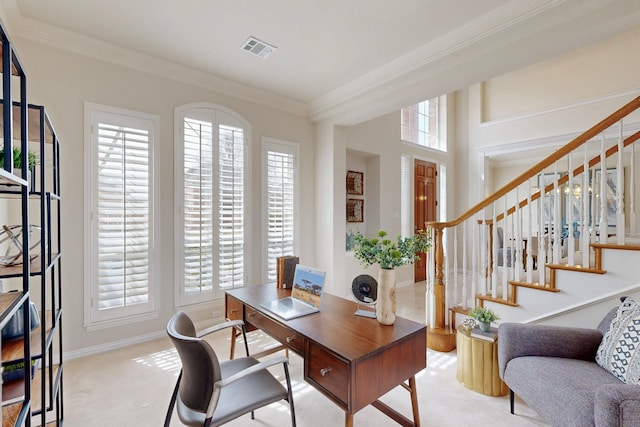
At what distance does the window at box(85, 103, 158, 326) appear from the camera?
2.75m

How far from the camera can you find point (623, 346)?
1.61 metres

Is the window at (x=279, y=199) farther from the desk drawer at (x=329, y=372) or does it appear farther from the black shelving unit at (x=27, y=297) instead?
the desk drawer at (x=329, y=372)

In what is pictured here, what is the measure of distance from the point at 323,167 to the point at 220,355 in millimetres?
2668

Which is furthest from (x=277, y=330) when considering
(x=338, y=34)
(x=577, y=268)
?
(x=338, y=34)

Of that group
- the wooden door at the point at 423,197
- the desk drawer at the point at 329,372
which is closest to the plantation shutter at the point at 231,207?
the desk drawer at the point at 329,372

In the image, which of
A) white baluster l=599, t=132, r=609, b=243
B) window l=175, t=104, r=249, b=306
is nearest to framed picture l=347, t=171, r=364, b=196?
window l=175, t=104, r=249, b=306

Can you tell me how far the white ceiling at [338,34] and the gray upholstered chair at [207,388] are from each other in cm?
233

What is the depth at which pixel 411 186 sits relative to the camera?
18.6 feet

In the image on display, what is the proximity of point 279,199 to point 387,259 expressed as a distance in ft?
8.10

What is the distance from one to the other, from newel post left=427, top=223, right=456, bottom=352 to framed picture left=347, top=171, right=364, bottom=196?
85.5 inches

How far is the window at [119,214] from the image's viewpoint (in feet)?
9.02

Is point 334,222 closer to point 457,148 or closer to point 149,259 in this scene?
point 149,259

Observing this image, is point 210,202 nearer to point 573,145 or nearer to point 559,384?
point 559,384

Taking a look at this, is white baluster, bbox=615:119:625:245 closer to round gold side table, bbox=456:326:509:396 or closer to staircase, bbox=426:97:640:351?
staircase, bbox=426:97:640:351
